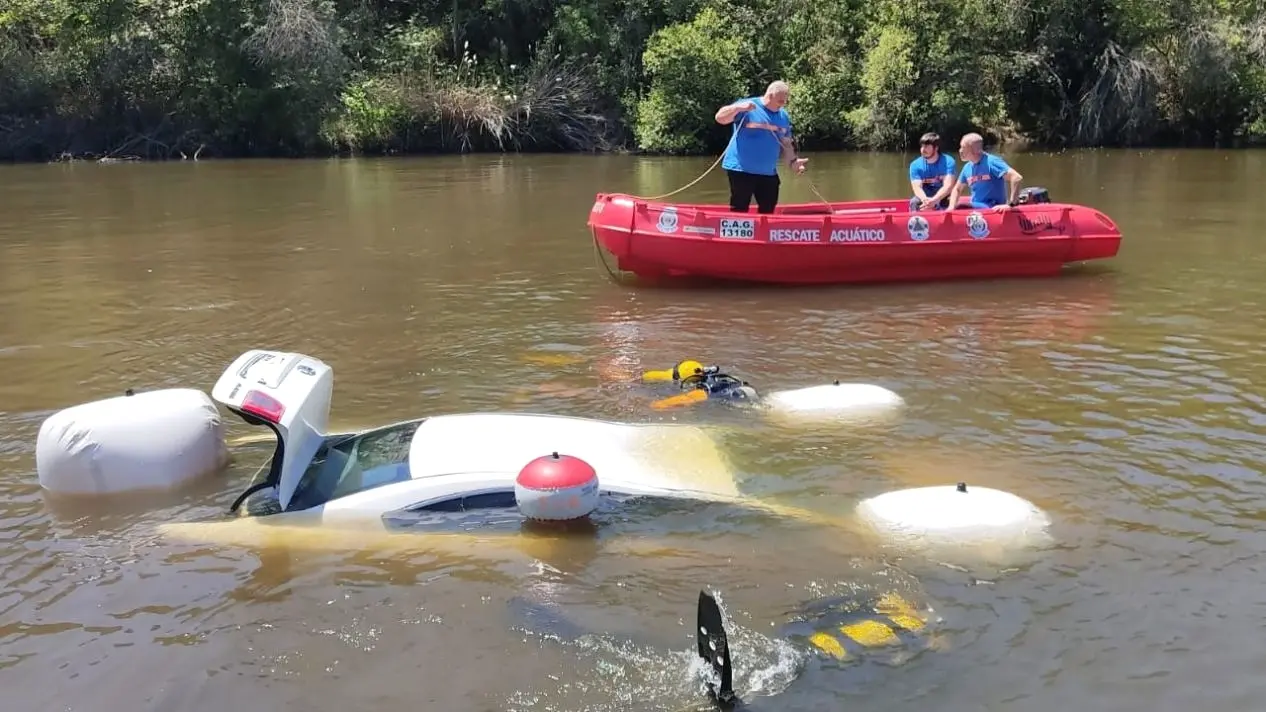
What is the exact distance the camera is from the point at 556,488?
5.43 metres

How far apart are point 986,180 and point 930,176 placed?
0.69 meters

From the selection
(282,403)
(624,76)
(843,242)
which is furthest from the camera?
(624,76)

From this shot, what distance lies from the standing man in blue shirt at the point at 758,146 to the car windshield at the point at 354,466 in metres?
6.27

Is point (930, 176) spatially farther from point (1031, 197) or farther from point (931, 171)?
point (1031, 197)

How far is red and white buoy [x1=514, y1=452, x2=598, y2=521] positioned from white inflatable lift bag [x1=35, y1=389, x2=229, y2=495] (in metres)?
2.18

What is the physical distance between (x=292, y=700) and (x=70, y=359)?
6155 millimetres

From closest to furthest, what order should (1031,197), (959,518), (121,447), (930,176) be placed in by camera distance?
(959,518)
(121,447)
(1031,197)
(930,176)

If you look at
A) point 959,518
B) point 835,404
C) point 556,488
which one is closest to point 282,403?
point 556,488

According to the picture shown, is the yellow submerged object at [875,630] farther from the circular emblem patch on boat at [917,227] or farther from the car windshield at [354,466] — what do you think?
the circular emblem patch on boat at [917,227]

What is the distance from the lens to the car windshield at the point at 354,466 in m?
5.56

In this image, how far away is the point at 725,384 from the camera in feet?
26.4

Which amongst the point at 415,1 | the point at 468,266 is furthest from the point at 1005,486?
the point at 415,1

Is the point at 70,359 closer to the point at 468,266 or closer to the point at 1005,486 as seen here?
the point at 468,266

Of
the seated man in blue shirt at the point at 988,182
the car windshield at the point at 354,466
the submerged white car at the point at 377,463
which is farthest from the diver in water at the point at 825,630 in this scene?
the seated man in blue shirt at the point at 988,182
